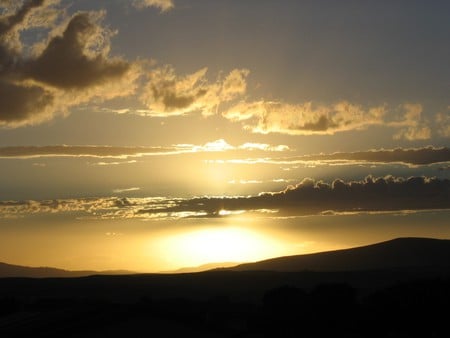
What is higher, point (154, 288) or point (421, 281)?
point (421, 281)

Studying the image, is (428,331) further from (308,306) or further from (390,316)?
(308,306)

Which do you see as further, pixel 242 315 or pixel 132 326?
pixel 242 315

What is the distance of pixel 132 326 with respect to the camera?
8681cm

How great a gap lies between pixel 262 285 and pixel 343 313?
338ft

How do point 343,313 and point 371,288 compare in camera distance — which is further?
point 371,288

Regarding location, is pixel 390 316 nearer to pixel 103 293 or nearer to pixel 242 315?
pixel 242 315

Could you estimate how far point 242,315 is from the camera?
10919 centimetres

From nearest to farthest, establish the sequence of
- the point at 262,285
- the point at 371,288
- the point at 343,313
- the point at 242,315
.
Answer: the point at 343,313 < the point at 242,315 < the point at 371,288 < the point at 262,285

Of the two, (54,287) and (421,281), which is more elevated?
(421,281)

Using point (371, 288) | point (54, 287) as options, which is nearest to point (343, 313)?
point (371, 288)

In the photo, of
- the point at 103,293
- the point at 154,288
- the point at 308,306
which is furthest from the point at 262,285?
the point at 308,306

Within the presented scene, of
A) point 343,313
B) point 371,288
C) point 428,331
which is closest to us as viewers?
point 428,331

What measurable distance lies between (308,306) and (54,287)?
380ft

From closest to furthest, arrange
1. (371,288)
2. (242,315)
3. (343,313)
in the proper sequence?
(343,313), (242,315), (371,288)
